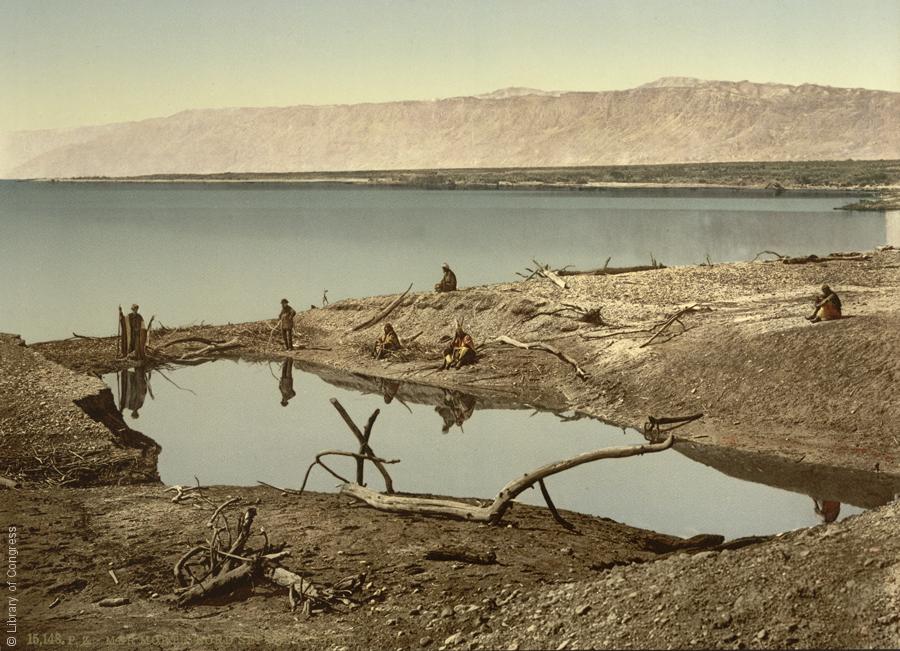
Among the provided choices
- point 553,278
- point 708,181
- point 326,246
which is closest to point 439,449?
point 553,278

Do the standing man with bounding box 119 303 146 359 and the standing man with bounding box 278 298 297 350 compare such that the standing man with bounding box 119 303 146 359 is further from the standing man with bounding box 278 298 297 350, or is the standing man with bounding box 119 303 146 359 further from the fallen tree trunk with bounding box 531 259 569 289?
the fallen tree trunk with bounding box 531 259 569 289

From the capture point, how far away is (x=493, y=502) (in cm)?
1230

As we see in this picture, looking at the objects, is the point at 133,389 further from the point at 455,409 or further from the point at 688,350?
the point at 688,350

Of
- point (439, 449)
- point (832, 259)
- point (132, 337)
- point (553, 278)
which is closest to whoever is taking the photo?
point (439, 449)

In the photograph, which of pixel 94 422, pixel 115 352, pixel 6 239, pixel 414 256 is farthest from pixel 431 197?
pixel 94 422

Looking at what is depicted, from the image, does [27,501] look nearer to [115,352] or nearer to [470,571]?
[470,571]

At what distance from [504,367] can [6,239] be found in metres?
55.3

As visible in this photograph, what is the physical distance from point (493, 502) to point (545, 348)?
9.78 meters

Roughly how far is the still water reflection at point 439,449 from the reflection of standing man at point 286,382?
4 centimetres

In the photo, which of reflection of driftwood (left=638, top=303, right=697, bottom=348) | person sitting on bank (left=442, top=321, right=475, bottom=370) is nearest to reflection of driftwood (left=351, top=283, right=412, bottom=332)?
person sitting on bank (left=442, top=321, right=475, bottom=370)

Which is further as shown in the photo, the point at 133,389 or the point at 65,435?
the point at 133,389

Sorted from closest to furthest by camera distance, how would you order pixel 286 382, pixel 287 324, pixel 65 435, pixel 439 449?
pixel 65 435, pixel 439 449, pixel 286 382, pixel 287 324

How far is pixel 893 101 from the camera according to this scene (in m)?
196

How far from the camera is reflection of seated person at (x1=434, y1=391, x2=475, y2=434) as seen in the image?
19.6m
